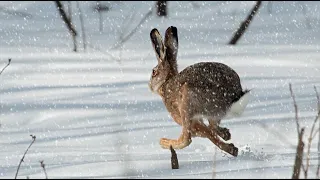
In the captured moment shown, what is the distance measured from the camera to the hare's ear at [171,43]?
14.2 feet

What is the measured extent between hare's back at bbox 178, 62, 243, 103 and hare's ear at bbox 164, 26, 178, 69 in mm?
311

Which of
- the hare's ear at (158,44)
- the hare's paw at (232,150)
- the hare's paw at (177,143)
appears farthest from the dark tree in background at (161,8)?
the hare's paw at (232,150)

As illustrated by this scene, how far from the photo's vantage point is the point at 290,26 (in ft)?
35.4

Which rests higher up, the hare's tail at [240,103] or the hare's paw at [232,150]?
the hare's tail at [240,103]

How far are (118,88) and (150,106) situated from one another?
0.80 meters

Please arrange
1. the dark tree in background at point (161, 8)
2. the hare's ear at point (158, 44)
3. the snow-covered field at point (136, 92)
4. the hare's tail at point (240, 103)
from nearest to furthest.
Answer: the snow-covered field at point (136, 92) < the hare's tail at point (240, 103) < the hare's ear at point (158, 44) < the dark tree in background at point (161, 8)

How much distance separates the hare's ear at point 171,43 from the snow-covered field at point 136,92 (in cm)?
49

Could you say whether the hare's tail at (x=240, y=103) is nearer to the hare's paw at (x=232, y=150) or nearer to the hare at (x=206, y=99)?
the hare at (x=206, y=99)

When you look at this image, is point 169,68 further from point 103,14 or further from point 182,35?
point 103,14

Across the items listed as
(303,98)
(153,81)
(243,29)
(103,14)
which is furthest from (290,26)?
(153,81)

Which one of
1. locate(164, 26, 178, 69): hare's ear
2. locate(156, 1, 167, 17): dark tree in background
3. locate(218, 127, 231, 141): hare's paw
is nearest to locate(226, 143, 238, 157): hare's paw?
locate(218, 127, 231, 141): hare's paw

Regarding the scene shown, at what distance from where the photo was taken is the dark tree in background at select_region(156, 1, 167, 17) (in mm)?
11102

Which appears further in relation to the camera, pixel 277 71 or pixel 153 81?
pixel 277 71

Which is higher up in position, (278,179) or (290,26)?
(278,179)
